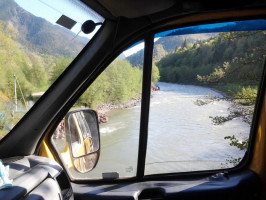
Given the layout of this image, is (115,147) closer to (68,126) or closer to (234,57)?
(68,126)

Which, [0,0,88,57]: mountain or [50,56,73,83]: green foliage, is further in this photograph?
[50,56,73,83]: green foliage

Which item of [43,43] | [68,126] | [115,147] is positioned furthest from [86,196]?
[43,43]

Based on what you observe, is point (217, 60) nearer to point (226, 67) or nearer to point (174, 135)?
point (226, 67)

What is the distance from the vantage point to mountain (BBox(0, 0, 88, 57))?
125cm

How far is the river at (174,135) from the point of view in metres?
2.01

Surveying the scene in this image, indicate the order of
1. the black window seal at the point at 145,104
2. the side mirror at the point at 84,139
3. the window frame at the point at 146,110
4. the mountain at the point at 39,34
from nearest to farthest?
the mountain at the point at 39,34 → the window frame at the point at 146,110 → the side mirror at the point at 84,139 → the black window seal at the point at 145,104

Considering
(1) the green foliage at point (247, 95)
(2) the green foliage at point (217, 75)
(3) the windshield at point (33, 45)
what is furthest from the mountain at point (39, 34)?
(1) the green foliage at point (247, 95)

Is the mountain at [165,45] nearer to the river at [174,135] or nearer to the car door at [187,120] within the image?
the car door at [187,120]

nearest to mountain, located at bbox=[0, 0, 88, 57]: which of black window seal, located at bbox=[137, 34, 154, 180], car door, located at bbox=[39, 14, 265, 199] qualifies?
car door, located at bbox=[39, 14, 265, 199]

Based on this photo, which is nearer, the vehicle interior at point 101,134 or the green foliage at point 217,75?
the vehicle interior at point 101,134

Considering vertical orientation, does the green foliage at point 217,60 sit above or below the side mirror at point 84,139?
above

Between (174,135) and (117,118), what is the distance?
0.60 meters

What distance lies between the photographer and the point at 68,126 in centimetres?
171

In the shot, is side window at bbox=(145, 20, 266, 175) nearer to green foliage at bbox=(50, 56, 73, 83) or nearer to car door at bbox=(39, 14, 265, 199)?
car door at bbox=(39, 14, 265, 199)
